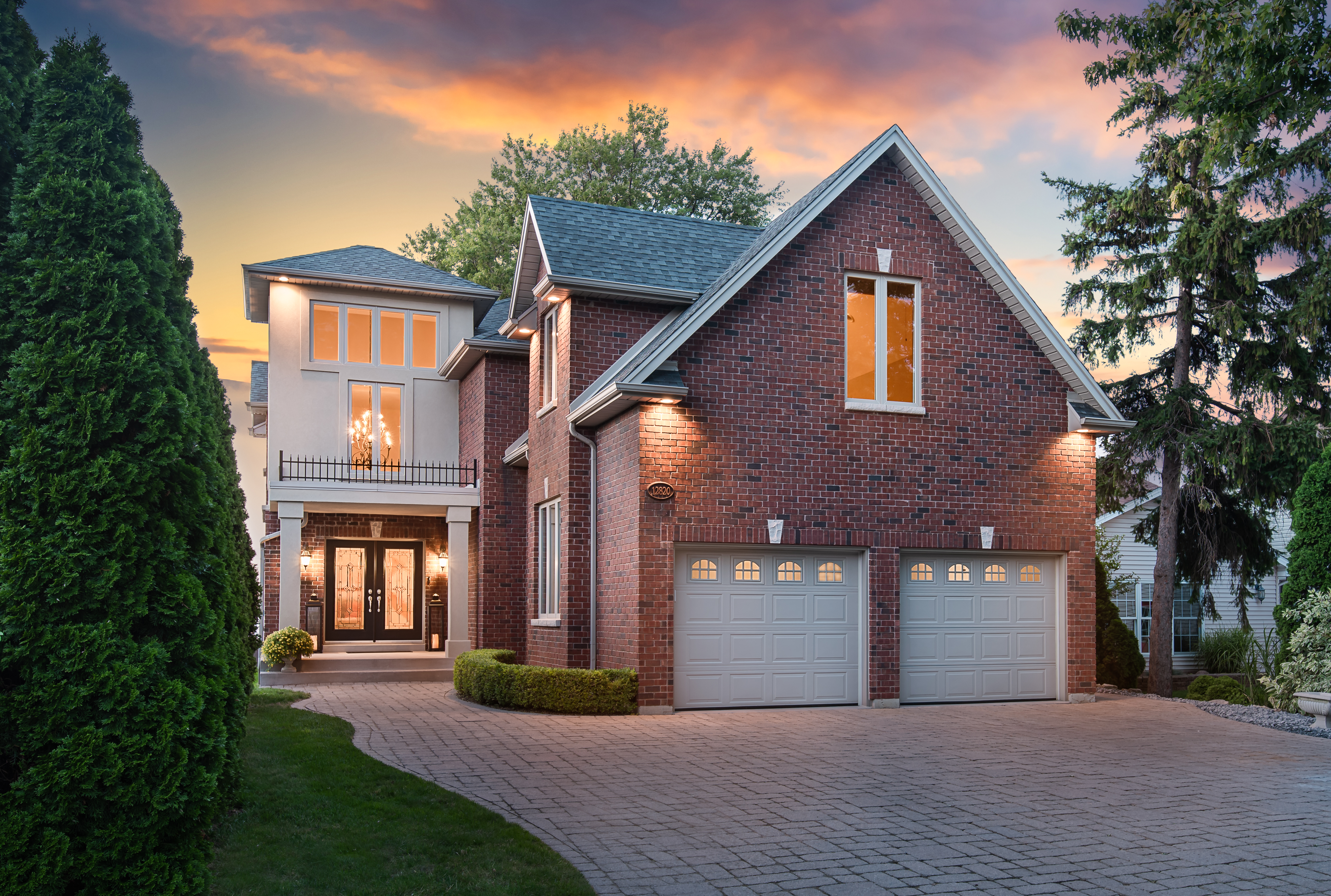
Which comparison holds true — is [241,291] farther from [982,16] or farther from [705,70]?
[982,16]

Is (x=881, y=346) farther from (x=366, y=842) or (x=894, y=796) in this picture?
(x=366, y=842)

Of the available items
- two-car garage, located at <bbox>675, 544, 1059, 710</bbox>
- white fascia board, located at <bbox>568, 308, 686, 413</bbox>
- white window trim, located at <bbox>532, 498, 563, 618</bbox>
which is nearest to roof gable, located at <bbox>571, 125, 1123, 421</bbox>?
white fascia board, located at <bbox>568, 308, 686, 413</bbox>

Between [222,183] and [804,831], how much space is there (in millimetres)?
14240

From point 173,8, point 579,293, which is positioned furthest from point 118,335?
point 579,293

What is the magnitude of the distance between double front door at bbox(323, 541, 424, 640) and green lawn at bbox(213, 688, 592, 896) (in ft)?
41.3

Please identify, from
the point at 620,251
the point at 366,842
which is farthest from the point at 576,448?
the point at 366,842

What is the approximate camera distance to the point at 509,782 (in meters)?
8.27

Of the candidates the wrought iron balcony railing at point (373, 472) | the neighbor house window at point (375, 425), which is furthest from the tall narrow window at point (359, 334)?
the wrought iron balcony railing at point (373, 472)

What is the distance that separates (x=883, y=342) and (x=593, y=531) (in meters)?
4.96

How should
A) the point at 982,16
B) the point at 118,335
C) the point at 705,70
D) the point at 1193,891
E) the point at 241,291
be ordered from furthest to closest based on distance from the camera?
the point at 241,291, the point at 705,70, the point at 982,16, the point at 1193,891, the point at 118,335

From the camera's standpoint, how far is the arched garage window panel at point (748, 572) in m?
13.5

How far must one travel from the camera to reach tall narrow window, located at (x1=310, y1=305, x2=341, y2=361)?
20.4 m

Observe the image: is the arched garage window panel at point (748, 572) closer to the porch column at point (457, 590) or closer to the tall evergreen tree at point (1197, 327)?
the porch column at point (457, 590)

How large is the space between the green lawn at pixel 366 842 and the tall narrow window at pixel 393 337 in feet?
43.0
